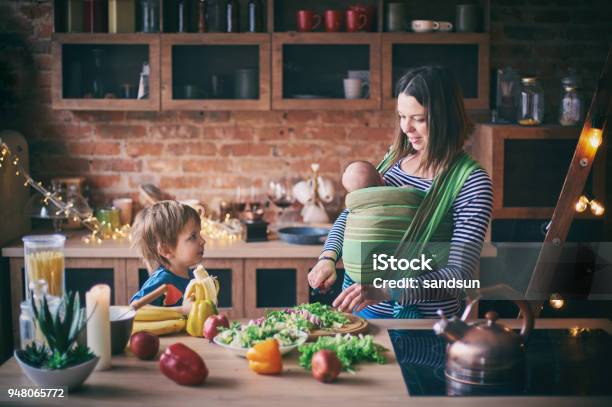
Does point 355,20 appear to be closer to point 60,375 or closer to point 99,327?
point 99,327

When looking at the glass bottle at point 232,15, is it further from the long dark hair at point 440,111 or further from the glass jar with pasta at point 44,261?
the glass jar with pasta at point 44,261

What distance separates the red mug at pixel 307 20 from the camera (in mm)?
4223

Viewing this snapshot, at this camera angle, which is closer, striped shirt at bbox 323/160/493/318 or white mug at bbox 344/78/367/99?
striped shirt at bbox 323/160/493/318

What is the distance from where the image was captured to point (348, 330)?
2.25 meters

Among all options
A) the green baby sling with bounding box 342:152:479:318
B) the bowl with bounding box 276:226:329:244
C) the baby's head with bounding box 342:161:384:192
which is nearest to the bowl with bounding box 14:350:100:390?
the green baby sling with bounding box 342:152:479:318

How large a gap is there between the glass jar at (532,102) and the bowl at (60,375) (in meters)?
2.85

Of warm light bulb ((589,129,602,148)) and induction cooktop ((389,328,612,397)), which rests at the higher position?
warm light bulb ((589,129,602,148))

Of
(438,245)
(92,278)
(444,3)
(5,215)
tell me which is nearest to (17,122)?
(5,215)

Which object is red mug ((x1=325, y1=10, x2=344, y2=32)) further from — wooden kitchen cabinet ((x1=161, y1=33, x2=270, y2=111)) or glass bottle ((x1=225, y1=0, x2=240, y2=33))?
glass bottle ((x1=225, y1=0, x2=240, y2=33))

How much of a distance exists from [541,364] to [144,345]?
103 cm

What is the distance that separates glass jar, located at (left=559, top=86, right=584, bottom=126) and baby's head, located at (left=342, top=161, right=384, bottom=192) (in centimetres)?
167

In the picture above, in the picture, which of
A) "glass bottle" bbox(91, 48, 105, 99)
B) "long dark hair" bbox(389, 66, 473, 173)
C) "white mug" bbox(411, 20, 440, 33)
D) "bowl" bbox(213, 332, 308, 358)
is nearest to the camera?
"bowl" bbox(213, 332, 308, 358)

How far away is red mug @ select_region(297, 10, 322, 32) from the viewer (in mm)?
4223

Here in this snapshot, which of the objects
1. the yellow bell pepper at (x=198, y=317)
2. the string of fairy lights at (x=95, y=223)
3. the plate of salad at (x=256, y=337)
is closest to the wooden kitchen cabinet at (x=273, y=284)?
the string of fairy lights at (x=95, y=223)
